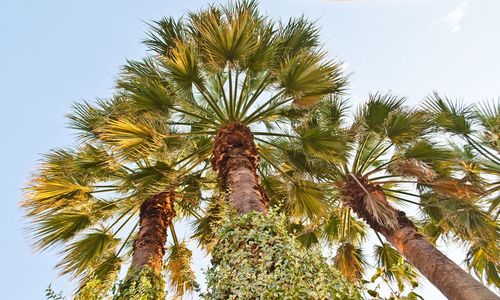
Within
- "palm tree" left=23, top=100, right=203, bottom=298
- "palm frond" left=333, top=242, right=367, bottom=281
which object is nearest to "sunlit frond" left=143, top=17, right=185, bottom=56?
"palm tree" left=23, top=100, right=203, bottom=298

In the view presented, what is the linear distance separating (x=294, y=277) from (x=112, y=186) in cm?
501

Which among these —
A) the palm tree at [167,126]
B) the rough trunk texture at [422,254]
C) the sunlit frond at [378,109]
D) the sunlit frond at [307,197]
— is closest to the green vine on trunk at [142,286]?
the palm tree at [167,126]

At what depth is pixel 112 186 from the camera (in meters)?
7.18

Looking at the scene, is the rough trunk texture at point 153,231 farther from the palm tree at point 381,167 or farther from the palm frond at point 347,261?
the palm frond at point 347,261

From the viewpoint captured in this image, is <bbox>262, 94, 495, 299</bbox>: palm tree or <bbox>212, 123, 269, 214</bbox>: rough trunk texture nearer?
<bbox>212, 123, 269, 214</bbox>: rough trunk texture

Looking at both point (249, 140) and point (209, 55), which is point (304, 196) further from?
point (209, 55)

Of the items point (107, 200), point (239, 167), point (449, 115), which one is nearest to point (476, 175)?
point (449, 115)

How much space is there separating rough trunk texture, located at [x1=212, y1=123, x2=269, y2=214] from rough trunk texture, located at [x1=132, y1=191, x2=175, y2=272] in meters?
1.61

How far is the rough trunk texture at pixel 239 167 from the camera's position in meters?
4.59

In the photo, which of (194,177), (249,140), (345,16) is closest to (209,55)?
(249,140)

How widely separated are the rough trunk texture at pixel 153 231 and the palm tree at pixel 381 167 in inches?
92.9

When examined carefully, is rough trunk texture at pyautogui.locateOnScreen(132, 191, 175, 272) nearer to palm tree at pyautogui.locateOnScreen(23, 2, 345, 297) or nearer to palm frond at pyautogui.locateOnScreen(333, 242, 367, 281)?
palm tree at pyautogui.locateOnScreen(23, 2, 345, 297)

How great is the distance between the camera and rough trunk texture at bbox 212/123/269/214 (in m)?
4.59

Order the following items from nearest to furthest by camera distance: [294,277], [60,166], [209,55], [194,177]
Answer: [294,277] < [209,55] < [60,166] < [194,177]
